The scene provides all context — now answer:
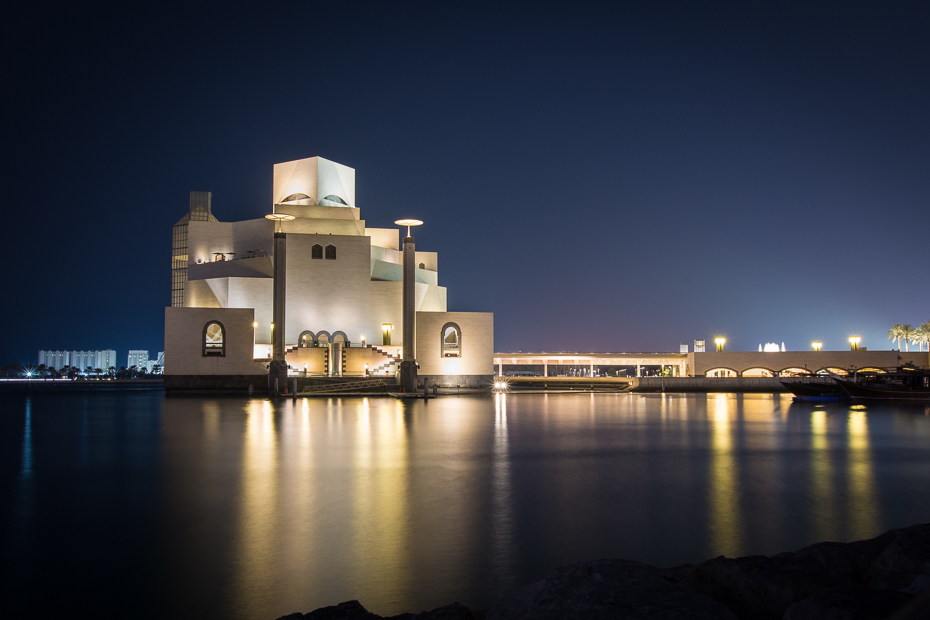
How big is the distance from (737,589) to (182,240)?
94.9 metres

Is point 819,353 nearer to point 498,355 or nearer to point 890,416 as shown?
point 890,416

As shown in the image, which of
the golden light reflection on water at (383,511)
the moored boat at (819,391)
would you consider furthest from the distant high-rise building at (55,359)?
the golden light reflection on water at (383,511)

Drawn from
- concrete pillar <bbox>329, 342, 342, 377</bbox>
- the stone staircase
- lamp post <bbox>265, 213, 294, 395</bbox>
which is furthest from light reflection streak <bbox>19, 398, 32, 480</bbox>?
the stone staircase

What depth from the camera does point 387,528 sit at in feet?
24.7

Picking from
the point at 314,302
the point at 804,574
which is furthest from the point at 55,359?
the point at 804,574

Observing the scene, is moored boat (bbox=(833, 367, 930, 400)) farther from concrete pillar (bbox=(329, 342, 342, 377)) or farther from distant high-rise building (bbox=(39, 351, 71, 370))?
distant high-rise building (bbox=(39, 351, 71, 370))

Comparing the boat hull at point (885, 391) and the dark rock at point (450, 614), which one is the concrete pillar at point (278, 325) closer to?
the boat hull at point (885, 391)

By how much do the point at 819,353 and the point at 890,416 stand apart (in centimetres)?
2598

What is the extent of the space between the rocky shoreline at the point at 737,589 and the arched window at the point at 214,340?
130ft

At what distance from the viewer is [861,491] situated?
9984 millimetres

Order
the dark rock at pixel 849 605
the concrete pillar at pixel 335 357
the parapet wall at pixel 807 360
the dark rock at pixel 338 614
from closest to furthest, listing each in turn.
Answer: the dark rock at pixel 849 605 < the dark rock at pixel 338 614 < the concrete pillar at pixel 335 357 < the parapet wall at pixel 807 360

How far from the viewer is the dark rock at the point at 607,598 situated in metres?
3.23

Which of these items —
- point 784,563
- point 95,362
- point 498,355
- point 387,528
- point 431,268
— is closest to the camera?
point 784,563

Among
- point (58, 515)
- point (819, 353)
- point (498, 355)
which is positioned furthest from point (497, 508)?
point (498, 355)
